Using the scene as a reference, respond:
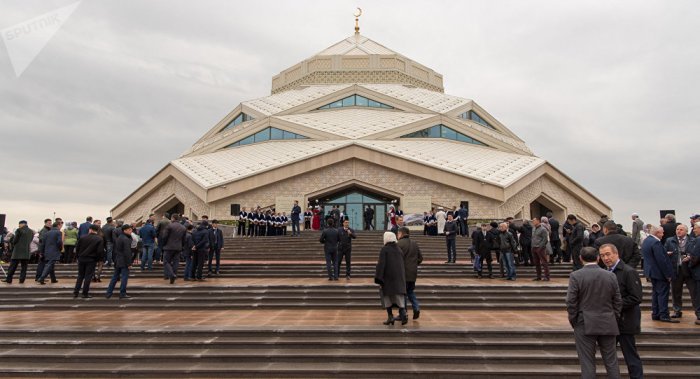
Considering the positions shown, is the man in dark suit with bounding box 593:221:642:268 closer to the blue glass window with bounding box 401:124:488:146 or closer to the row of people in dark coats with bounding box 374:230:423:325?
the row of people in dark coats with bounding box 374:230:423:325

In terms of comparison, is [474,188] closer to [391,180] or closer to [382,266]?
[391,180]

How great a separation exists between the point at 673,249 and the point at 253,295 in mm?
7591

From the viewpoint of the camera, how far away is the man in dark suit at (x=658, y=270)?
730 centimetres

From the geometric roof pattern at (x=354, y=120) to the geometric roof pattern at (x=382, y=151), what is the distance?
4.17 feet

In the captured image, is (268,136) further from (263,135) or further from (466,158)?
(466,158)

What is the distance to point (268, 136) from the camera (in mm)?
30328

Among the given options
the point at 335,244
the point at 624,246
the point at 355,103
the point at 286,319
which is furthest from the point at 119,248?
the point at 355,103

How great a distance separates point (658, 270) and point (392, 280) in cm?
418

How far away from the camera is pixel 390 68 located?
38.2 meters

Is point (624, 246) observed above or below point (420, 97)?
below

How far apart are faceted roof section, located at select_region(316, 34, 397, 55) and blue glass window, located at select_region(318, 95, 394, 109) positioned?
24.7 feet

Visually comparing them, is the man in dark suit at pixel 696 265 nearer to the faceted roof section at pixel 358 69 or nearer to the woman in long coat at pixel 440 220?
the woman in long coat at pixel 440 220

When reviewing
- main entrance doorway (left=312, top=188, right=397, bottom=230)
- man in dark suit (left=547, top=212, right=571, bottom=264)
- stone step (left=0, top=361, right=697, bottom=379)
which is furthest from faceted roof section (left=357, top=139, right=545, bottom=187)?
stone step (left=0, top=361, right=697, bottom=379)

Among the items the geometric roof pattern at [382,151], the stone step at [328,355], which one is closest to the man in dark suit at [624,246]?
the stone step at [328,355]
